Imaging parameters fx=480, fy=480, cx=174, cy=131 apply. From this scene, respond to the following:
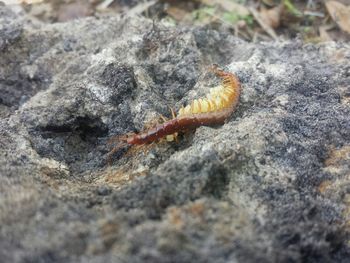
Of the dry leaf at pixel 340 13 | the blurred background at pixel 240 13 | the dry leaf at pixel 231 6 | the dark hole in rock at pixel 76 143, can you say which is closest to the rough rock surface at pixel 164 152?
the dark hole in rock at pixel 76 143

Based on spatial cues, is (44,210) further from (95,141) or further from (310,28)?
(310,28)

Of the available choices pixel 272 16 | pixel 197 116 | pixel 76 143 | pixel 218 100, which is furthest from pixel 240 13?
pixel 76 143

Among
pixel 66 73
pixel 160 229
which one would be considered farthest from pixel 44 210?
pixel 66 73

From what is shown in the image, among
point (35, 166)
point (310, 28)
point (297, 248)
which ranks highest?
point (35, 166)

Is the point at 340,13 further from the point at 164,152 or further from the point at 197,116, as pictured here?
the point at 164,152

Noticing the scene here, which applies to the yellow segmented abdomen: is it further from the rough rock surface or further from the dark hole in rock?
the dark hole in rock

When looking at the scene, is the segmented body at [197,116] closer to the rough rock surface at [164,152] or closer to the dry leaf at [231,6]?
the rough rock surface at [164,152]

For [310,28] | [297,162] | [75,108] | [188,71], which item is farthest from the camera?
[310,28]
